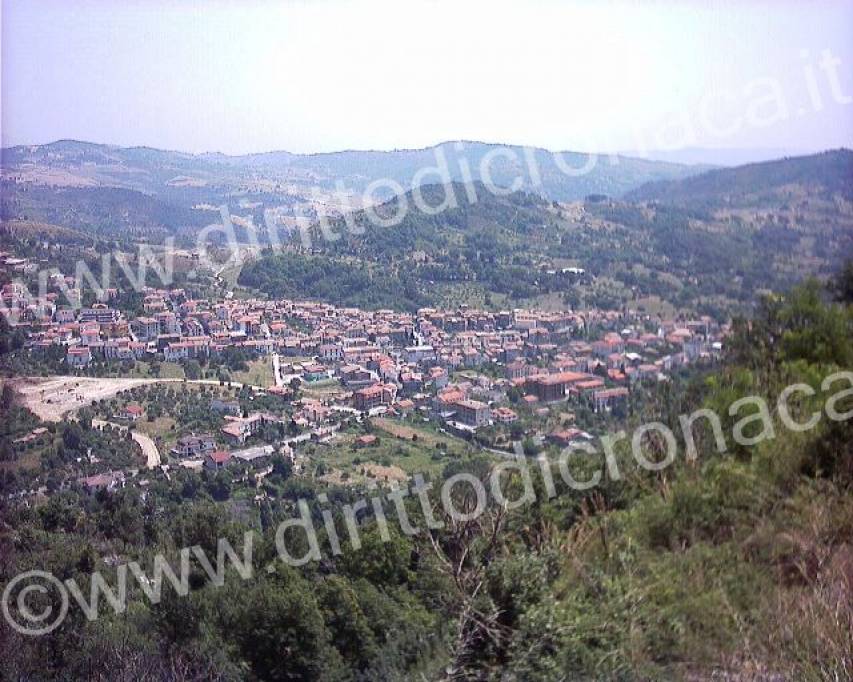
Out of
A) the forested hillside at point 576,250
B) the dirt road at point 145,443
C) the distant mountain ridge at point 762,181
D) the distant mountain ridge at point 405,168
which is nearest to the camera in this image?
the dirt road at point 145,443

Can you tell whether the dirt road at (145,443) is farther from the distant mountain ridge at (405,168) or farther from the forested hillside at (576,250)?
the distant mountain ridge at (405,168)

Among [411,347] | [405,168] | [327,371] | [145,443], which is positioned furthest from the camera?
[405,168]

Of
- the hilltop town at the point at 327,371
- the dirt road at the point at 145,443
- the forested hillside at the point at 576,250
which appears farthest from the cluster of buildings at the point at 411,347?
the dirt road at the point at 145,443

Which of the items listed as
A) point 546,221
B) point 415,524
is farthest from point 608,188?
point 415,524

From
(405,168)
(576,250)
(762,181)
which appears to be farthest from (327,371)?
(762,181)

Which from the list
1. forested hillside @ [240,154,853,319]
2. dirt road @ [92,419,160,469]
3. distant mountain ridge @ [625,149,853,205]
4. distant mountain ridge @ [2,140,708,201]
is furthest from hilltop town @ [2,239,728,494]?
distant mountain ridge @ [2,140,708,201]

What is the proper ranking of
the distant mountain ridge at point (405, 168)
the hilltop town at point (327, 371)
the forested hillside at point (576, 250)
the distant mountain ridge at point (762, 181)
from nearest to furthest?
the hilltop town at point (327, 371) < the forested hillside at point (576, 250) < the distant mountain ridge at point (762, 181) < the distant mountain ridge at point (405, 168)

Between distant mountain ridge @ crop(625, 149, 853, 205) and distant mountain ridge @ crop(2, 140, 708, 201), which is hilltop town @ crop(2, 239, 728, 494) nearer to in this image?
distant mountain ridge @ crop(625, 149, 853, 205)

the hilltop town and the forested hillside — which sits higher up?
the forested hillside

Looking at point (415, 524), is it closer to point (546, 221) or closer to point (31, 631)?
point (31, 631)

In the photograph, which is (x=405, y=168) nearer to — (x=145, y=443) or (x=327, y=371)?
(x=327, y=371)

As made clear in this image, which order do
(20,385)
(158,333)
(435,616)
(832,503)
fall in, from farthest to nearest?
(158,333), (20,385), (832,503), (435,616)
